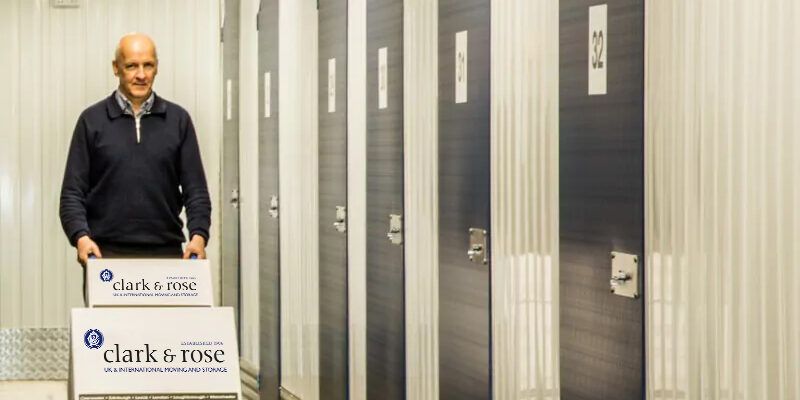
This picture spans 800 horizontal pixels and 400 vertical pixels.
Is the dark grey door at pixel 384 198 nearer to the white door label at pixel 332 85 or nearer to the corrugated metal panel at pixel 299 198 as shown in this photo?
the white door label at pixel 332 85

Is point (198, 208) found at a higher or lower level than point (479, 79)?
lower

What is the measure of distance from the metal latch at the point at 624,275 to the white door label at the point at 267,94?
3995 millimetres

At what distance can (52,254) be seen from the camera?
7938 millimetres

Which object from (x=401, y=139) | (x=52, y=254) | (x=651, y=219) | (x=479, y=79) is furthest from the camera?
(x=52, y=254)

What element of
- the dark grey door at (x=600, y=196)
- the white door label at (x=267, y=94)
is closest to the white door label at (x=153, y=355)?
the dark grey door at (x=600, y=196)

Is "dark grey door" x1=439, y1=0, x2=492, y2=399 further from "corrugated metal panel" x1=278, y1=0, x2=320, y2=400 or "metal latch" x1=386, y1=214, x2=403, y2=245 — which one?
"corrugated metal panel" x1=278, y1=0, x2=320, y2=400

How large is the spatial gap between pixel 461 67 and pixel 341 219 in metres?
1.61

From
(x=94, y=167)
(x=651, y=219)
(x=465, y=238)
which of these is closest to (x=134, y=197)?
(x=94, y=167)

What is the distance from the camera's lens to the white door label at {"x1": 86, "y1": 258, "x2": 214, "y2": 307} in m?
4.37

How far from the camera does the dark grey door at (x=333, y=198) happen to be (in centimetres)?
557

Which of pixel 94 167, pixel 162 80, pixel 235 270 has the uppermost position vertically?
pixel 162 80

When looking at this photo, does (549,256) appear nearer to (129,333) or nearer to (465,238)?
(465,238)

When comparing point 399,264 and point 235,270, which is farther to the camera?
point 235,270

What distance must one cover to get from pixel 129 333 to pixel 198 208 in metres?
1.87
